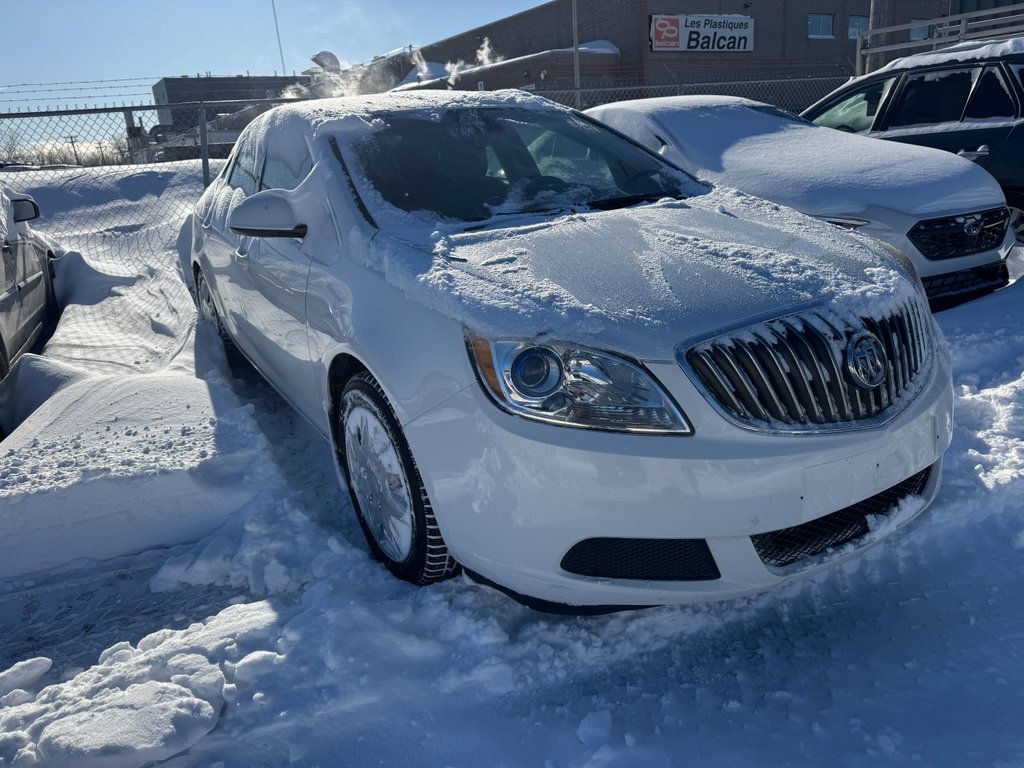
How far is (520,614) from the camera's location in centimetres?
234

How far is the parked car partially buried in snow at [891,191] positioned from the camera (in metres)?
4.59

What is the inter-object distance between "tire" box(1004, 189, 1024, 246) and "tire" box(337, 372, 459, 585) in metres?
5.42

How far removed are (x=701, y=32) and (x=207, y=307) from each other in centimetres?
2867

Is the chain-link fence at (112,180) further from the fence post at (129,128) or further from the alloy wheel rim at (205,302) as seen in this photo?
the alloy wheel rim at (205,302)

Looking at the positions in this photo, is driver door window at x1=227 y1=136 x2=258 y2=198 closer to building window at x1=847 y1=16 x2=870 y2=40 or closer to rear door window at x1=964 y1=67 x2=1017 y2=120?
→ rear door window at x1=964 y1=67 x2=1017 y2=120

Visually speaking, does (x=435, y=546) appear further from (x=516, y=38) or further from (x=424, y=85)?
(x=516, y=38)

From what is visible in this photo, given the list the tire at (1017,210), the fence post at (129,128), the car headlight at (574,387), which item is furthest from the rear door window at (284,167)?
the fence post at (129,128)

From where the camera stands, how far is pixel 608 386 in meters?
1.97

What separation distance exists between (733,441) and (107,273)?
6.32 metres

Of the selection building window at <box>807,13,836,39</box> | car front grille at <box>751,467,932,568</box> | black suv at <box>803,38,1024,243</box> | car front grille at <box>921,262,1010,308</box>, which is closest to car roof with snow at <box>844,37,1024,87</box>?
black suv at <box>803,38,1024,243</box>

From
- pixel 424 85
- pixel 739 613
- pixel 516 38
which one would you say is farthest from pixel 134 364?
pixel 516 38

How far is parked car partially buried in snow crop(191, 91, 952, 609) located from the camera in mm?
1929

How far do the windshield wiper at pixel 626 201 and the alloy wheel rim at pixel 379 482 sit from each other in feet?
4.13

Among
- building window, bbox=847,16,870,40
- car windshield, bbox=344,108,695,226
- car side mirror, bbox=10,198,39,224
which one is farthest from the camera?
building window, bbox=847,16,870,40
